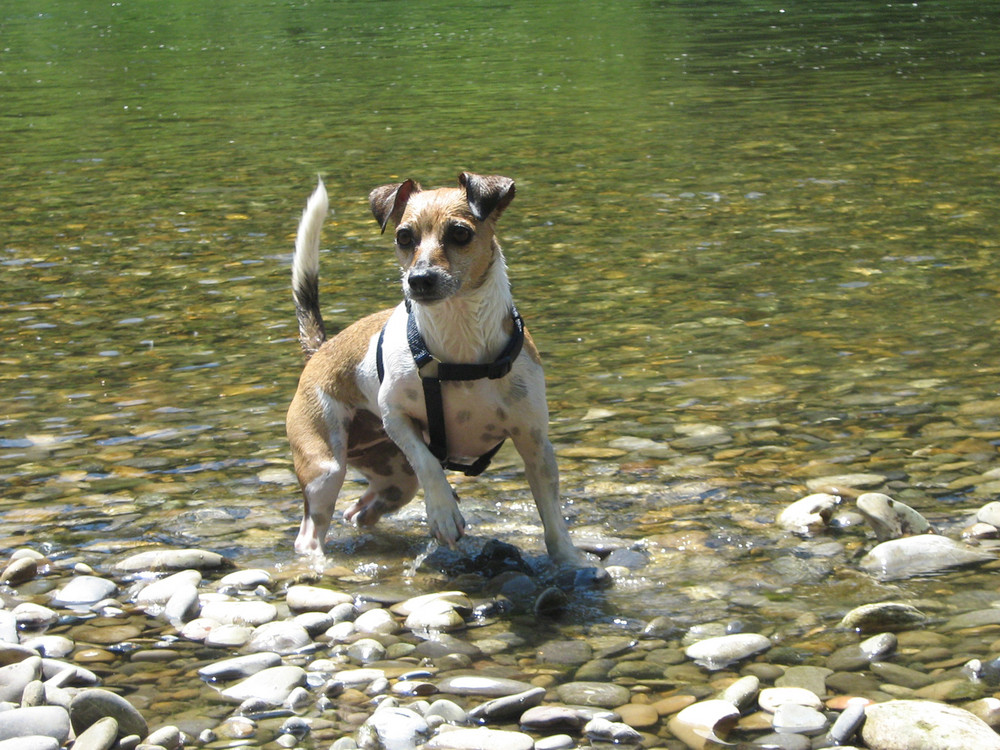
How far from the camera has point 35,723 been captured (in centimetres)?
361

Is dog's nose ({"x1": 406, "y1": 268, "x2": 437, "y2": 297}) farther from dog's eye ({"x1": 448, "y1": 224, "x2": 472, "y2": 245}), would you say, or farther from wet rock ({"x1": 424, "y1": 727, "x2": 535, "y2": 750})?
wet rock ({"x1": 424, "y1": 727, "x2": 535, "y2": 750})

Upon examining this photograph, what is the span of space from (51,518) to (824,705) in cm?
349

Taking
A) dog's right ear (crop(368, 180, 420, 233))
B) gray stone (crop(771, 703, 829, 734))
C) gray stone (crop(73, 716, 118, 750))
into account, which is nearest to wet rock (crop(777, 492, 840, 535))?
gray stone (crop(771, 703, 829, 734))

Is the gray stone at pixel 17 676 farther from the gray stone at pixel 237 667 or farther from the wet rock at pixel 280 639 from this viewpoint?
the wet rock at pixel 280 639

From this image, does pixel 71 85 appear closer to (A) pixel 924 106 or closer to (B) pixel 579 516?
(A) pixel 924 106

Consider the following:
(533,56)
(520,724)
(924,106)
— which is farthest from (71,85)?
(520,724)

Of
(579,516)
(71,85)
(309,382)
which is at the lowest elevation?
(579,516)

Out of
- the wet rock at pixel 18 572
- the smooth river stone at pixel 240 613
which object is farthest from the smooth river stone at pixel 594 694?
the wet rock at pixel 18 572

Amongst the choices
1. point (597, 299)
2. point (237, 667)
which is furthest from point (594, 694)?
point (597, 299)

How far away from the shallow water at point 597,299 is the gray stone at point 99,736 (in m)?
1.72

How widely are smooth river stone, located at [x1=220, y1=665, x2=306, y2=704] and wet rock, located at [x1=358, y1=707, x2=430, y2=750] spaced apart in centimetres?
35

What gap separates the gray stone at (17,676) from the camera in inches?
153

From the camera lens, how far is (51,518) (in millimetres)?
5738

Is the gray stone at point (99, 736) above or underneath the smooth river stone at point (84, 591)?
above
